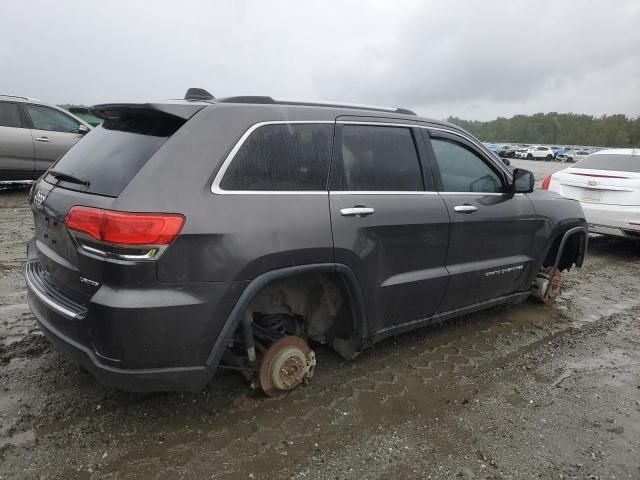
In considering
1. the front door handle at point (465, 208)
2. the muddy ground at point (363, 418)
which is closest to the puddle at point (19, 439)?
the muddy ground at point (363, 418)

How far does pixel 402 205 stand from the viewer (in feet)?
10.3

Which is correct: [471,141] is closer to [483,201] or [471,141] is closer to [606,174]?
[483,201]

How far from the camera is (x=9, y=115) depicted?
879 cm

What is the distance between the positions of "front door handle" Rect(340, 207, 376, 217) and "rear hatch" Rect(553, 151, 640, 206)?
211 inches

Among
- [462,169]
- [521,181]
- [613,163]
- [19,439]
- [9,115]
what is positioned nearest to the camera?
[19,439]

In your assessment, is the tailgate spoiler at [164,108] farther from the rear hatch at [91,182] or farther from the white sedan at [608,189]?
the white sedan at [608,189]

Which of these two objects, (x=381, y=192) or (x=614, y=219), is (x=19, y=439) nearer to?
(x=381, y=192)

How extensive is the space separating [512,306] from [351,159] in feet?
9.09

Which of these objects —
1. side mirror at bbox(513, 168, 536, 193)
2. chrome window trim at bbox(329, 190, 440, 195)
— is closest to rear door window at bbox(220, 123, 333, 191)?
chrome window trim at bbox(329, 190, 440, 195)

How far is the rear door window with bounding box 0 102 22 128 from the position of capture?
8.71 m

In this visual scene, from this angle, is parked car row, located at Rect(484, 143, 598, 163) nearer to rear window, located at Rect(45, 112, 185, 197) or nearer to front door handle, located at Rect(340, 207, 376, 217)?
front door handle, located at Rect(340, 207, 376, 217)

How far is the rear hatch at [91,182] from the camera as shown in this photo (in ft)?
7.79

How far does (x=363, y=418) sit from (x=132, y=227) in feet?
5.48

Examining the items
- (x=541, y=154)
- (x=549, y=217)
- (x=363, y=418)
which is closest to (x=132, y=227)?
(x=363, y=418)
